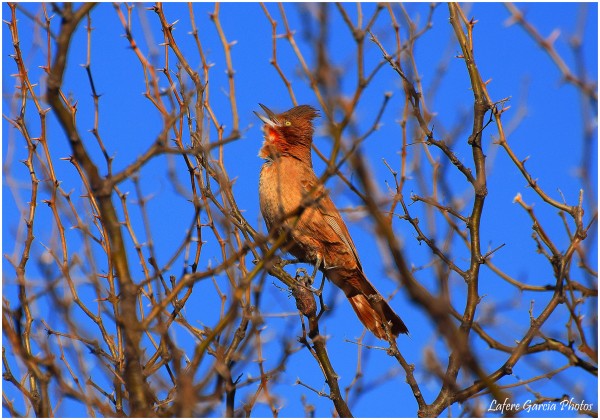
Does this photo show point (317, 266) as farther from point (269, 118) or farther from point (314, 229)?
point (269, 118)

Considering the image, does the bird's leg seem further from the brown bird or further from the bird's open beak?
the bird's open beak

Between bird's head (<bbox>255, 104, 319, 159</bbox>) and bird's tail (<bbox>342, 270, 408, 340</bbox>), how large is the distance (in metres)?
1.22

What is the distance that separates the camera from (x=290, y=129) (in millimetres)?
6801

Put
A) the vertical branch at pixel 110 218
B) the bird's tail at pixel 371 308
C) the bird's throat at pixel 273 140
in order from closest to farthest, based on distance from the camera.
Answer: the vertical branch at pixel 110 218 < the bird's tail at pixel 371 308 < the bird's throat at pixel 273 140

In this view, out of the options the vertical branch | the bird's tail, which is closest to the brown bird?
the bird's tail

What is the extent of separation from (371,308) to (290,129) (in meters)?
1.73

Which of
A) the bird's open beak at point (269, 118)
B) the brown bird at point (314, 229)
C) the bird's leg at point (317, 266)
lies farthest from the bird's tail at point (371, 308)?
the bird's open beak at point (269, 118)

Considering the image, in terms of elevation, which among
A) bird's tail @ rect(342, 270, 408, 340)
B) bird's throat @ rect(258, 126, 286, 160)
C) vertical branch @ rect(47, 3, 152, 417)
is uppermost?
bird's throat @ rect(258, 126, 286, 160)

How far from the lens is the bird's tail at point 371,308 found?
19.3 ft

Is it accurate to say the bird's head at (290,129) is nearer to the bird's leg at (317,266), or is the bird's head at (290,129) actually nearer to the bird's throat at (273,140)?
the bird's throat at (273,140)

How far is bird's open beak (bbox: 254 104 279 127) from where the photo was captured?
671 cm

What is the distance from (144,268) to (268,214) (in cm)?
208

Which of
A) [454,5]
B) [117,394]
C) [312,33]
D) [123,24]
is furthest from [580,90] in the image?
[123,24]

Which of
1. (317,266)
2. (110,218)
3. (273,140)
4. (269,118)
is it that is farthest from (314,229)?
(110,218)
